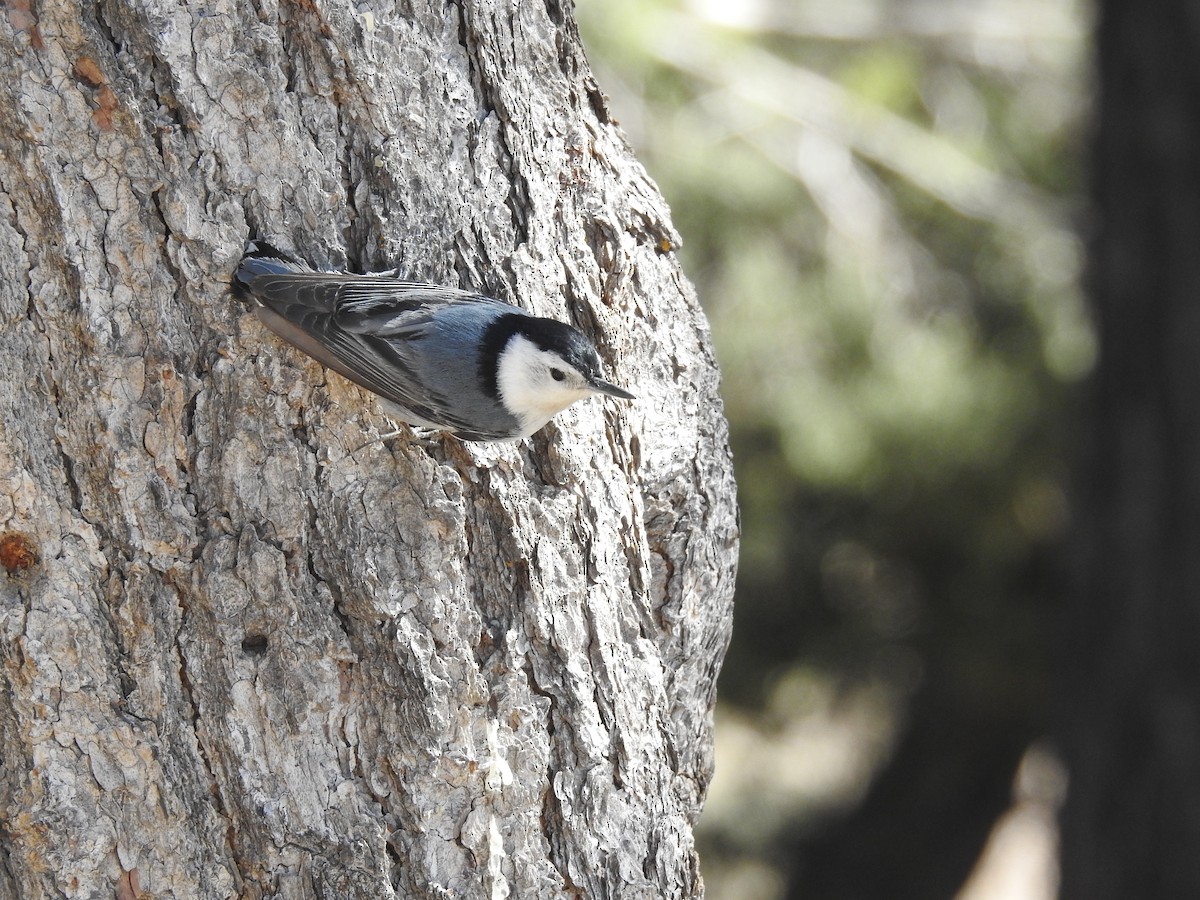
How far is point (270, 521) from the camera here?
1628 mm

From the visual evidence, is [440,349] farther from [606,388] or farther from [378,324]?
[606,388]

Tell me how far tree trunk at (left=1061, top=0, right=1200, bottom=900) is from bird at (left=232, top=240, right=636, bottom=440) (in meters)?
1.95

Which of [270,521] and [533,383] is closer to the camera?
[270,521]

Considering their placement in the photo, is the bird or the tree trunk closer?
the bird

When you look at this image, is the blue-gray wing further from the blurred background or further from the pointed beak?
the blurred background

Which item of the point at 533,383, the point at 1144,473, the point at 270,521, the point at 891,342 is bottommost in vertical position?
the point at 270,521

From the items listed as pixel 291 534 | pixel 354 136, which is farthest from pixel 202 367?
pixel 354 136

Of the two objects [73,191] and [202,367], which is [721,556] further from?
[73,191]

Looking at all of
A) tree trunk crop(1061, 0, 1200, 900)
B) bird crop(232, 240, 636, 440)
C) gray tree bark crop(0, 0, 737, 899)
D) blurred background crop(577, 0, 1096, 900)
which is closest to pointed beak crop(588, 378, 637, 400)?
bird crop(232, 240, 636, 440)

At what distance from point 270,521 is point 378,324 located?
32 cm

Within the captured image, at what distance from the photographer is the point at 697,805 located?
→ 2098 millimetres

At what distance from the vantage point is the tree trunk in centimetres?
303

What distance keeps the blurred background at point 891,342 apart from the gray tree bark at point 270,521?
11.0 feet

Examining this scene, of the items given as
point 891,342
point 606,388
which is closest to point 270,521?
point 606,388
